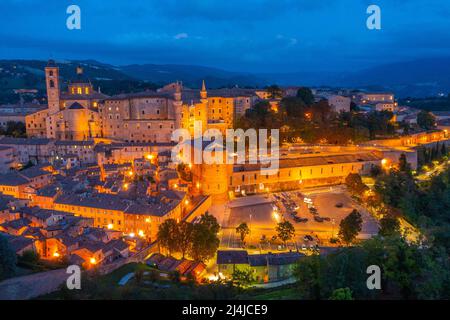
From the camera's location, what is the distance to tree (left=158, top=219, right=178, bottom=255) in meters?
16.7

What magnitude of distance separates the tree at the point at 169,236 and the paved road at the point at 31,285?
14.7 ft

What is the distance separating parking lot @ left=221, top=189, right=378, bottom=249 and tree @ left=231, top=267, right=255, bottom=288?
12.1ft

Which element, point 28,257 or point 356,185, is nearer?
point 28,257

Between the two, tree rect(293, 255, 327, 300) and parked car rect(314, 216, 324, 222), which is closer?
tree rect(293, 255, 327, 300)

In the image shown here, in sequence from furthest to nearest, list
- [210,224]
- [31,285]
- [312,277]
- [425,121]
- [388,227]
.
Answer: [425,121]
[210,224]
[388,227]
[31,285]
[312,277]

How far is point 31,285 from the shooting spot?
11.8 m

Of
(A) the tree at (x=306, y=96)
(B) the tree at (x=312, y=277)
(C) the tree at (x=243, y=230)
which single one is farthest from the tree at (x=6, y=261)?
(A) the tree at (x=306, y=96)

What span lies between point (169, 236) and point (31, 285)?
19.9ft

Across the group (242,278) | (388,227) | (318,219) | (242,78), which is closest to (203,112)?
(318,219)

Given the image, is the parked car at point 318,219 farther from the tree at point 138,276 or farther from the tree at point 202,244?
the tree at point 138,276

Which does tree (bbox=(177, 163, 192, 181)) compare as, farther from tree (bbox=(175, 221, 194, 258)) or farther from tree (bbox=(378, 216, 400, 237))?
tree (bbox=(378, 216, 400, 237))

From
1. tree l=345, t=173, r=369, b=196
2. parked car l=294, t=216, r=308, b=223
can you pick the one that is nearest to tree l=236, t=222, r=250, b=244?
parked car l=294, t=216, r=308, b=223

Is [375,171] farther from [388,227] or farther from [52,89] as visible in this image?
[52,89]
